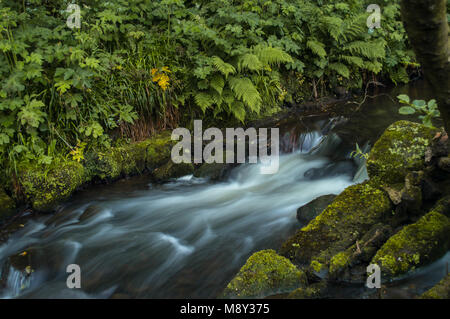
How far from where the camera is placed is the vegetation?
4887 millimetres

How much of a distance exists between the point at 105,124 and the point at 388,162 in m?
4.02

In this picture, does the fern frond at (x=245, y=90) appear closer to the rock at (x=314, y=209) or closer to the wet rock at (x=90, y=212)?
the rock at (x=314, y=209)

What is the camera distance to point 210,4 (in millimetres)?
7047

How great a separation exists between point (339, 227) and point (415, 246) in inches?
22.8

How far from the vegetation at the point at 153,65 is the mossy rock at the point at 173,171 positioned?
0.71 meters

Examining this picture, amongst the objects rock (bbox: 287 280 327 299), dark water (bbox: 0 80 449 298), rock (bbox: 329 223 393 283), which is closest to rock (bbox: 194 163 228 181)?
dark water (bbox: 0 80 449 298)

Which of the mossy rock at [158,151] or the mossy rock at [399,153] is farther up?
the mossy rock at [399,153]

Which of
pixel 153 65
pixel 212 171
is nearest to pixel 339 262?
pixel 212 171

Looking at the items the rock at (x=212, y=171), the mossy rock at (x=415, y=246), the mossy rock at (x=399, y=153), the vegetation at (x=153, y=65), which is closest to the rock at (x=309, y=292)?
the mossy rock at (x=415, y=246)

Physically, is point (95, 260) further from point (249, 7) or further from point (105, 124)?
point (249, 7)

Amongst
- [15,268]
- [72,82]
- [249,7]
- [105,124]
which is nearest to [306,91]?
[249,7]

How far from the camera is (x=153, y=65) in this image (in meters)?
6.20

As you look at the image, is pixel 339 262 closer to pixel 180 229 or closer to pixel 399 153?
pixel 399 153

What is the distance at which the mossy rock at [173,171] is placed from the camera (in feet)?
18.4
